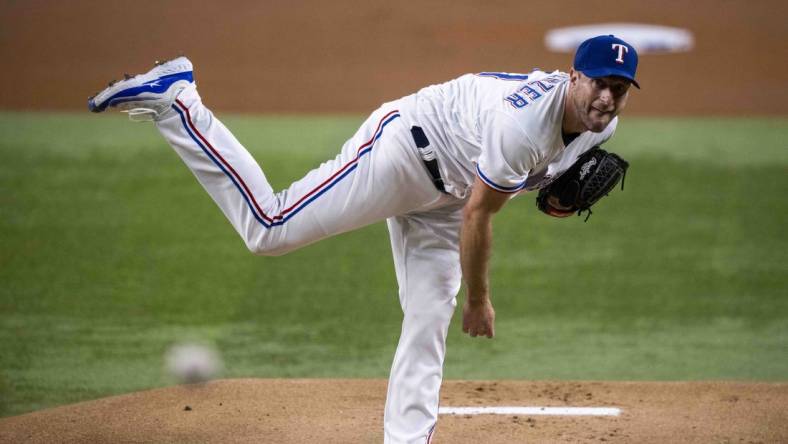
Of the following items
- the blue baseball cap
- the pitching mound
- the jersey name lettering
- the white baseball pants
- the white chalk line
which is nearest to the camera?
the blue baseball cap

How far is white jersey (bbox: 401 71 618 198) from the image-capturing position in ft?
11.3

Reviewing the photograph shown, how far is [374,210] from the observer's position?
3.81 m

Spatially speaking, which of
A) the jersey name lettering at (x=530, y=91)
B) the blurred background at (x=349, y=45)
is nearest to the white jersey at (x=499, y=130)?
the jersey name lettering at (x=530, y=91)

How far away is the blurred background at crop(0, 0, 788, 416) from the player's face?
2.17 meters

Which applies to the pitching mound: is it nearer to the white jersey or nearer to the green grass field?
the green grass field

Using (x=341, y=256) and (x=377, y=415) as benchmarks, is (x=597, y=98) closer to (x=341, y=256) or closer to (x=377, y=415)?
(x=377, y=415)

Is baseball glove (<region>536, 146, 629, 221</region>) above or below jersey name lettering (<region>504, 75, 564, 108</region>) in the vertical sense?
below

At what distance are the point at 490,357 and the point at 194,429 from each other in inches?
74.3

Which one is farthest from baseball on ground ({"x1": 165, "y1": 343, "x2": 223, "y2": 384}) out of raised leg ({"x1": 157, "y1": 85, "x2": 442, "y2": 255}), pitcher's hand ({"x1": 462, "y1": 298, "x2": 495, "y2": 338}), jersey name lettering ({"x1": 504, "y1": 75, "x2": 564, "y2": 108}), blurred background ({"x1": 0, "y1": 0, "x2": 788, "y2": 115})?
blurred background ({"x1": 0, "y1": 0, "x2": 788, "y2": 115})

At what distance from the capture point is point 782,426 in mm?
4375

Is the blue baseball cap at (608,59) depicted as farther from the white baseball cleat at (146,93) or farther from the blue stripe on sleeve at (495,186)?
the white baseball cleat at (146,93)

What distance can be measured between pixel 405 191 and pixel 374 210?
0.13m

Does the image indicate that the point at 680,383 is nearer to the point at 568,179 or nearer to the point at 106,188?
Answer: the point at 568,179

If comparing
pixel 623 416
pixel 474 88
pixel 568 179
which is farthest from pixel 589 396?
pixel 474 88
